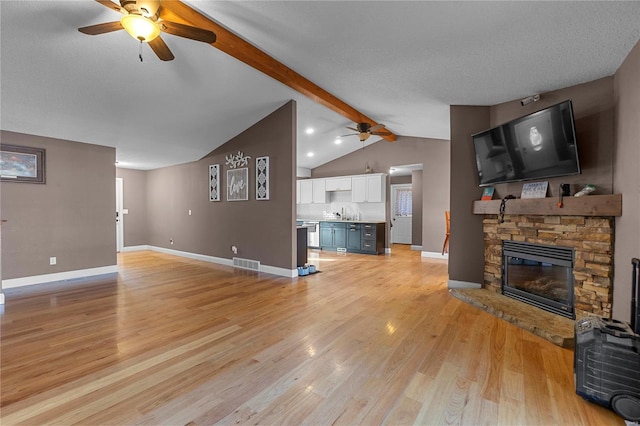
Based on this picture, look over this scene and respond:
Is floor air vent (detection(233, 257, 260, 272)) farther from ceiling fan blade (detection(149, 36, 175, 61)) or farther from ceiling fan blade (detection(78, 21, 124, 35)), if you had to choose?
ceiling fan blade (detection(78, 21, 124, 35))

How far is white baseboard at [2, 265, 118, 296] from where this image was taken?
443 cm

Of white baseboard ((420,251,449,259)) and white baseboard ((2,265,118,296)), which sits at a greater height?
white baseboard ((420,251,449,259))

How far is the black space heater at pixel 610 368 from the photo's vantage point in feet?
5.41

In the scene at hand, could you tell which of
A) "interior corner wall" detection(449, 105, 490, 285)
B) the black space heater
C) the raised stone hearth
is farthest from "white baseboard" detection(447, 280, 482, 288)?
the black space heater

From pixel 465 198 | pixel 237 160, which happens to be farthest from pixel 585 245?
pixel 237 160

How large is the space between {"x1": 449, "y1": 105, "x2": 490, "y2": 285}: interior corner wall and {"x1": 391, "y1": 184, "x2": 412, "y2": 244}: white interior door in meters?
4.92

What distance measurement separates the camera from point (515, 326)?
9.54 feet

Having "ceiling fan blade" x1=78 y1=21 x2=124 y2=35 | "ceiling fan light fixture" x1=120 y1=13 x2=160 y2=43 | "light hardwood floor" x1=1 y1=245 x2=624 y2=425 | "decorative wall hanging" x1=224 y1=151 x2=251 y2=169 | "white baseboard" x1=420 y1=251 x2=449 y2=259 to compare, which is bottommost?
"light hardwood floor" x1=1 y1=245 x2=624 y2=425

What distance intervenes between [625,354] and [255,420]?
2229 millimetres

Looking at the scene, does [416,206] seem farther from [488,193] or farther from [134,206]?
[134,206]

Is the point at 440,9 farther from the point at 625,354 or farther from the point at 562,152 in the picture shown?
the point at 625,354

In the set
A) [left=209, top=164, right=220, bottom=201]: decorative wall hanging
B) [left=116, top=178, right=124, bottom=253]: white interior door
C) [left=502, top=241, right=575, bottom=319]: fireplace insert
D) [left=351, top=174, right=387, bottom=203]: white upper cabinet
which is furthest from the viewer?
[left=116, top=178, right=124, bottom=253]: white interior door

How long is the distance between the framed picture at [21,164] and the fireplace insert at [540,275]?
7287mm

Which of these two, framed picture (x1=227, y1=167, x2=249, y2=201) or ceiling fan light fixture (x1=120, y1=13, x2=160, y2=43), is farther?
framed picture (x1=227, y1=167, x2=249, y2=201)
